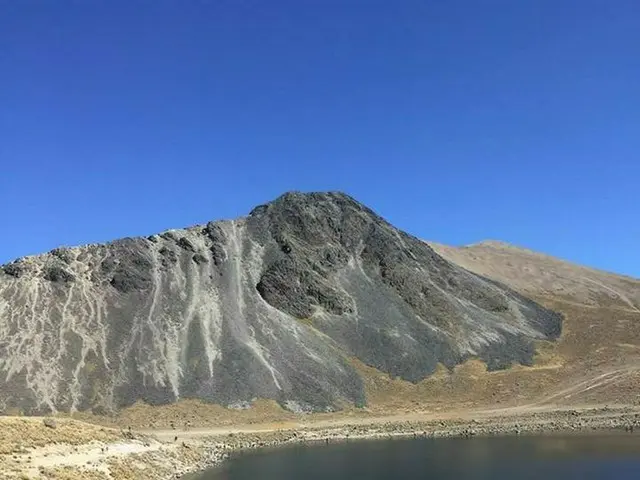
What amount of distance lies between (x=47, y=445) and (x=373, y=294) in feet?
254

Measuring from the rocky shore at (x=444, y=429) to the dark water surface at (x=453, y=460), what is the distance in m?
4.42

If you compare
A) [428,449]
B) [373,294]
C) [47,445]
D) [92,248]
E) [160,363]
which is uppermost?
[92,248]

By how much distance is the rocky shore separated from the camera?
65938 mm

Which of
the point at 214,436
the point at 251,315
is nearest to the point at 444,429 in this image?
the point at 214,436

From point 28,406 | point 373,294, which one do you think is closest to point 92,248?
point 28,406

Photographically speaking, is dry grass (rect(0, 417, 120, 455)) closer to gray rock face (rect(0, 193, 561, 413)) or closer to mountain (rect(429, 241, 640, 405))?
gray rock face (rect(0, 193, 561, 413))

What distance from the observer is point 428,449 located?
5831cm

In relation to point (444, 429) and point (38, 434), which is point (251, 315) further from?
point (38, 434)

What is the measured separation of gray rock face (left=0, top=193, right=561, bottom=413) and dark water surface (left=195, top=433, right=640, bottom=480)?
27.1 m

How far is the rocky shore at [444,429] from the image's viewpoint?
6594cm

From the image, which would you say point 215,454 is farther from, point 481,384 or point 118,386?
point 481,384

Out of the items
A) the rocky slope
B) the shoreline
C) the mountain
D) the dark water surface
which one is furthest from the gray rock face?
the rocky slope

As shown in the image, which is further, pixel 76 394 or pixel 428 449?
pixel 76 394

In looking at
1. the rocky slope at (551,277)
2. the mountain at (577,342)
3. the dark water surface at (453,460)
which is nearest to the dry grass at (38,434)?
the dark water surface at (453,460)
